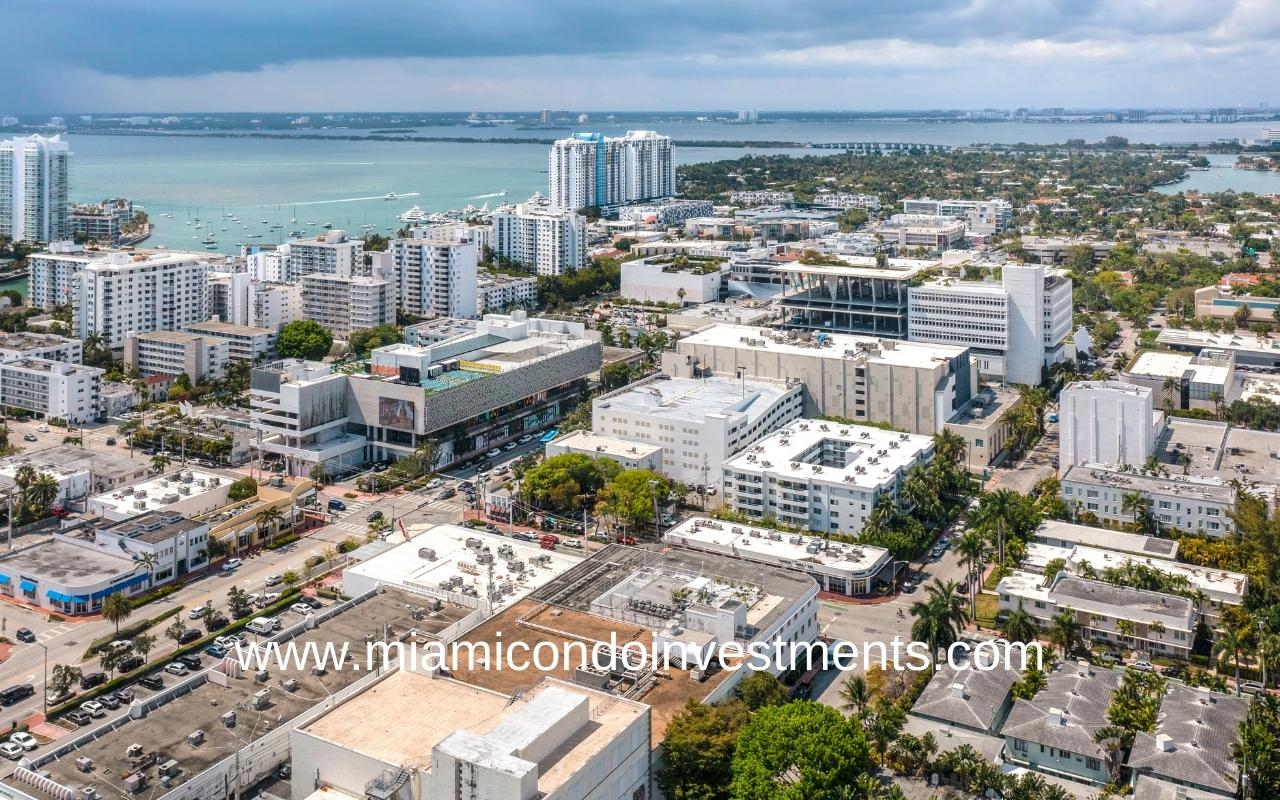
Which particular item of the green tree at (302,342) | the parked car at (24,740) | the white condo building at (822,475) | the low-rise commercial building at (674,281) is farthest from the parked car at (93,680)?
the low-rise commercial building at (674,281)

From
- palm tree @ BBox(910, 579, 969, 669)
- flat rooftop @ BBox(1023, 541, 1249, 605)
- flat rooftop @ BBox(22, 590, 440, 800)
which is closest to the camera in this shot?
flat rooftop @ BBox(22, 590, 440, 800)

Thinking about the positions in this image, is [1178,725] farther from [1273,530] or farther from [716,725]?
[1273,530]

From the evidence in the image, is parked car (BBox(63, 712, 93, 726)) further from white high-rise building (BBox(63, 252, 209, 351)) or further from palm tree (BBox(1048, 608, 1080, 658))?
white high-rise building (BBox(63, 252, 209, 351))

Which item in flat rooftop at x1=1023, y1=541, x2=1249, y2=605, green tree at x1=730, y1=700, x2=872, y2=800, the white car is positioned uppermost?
flat rooftop at x1=1023, y1=541, x2=1249, y2=605

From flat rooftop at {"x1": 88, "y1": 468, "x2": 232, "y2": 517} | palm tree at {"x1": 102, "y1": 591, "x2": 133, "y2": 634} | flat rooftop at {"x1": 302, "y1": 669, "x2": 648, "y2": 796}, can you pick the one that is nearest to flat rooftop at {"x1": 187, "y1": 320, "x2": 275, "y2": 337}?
flat rooftop at {"x1": 88, "y1": 468, "x2": 232, "y2": 517}

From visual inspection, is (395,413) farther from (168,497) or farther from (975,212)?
(975,212)
